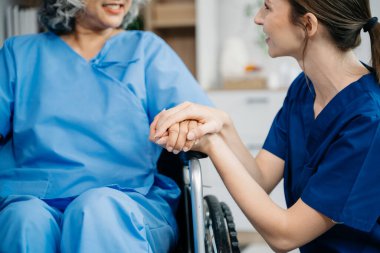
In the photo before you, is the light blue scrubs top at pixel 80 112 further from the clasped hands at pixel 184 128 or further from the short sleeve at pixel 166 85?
the clasped hands at pixel 184 128

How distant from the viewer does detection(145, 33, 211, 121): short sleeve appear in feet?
4.67

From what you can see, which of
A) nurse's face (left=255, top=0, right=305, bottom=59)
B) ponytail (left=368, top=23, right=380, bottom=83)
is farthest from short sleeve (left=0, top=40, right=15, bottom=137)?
ponytail (left=368, top=23, right=380, bottom=83)

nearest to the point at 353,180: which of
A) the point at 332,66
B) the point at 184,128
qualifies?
the point at 332,66

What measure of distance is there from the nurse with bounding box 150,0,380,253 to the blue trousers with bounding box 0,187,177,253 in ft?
0.59

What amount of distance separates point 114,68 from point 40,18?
36 centimetres

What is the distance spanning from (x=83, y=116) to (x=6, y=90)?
255 millimetres

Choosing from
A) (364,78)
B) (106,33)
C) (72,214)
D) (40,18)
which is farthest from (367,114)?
(40,18)

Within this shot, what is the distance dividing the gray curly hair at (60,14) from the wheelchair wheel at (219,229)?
2.21ft

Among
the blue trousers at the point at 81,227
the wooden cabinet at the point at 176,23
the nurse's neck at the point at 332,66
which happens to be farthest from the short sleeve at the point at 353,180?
the wooden cabinet at the point at 176,23

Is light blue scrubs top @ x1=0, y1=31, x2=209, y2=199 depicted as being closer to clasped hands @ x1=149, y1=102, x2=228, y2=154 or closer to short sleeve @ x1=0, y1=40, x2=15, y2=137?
short sleeve @ x1=0, y1=40, x2=15, y2=137

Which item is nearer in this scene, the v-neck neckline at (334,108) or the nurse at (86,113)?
the v-neck neckline at (334,108)

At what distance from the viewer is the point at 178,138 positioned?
1.13 meters

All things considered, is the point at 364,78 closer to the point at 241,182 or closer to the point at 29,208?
the point at 241,182

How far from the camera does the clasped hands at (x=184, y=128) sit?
1.14 m
